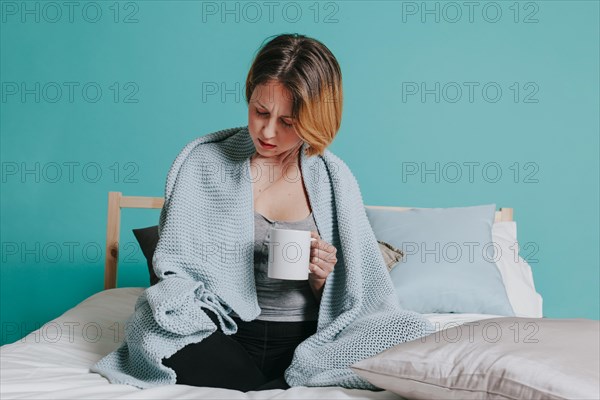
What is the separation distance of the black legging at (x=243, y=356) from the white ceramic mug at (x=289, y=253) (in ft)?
0.56

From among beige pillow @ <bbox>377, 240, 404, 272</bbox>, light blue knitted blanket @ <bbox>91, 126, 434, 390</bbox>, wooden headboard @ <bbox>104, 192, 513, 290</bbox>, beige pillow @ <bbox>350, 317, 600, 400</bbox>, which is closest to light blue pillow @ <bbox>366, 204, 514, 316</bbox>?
beige pillow @ <bbox>377, 240, 404, 272</bbox>

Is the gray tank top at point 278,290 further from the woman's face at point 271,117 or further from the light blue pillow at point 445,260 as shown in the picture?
the light blue pillow at point 445,260

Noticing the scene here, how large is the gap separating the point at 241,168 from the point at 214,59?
1.13 metres

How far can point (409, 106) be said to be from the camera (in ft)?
8.29

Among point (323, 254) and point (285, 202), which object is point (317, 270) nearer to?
point (323, 254)

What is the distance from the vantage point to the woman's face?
1.40m

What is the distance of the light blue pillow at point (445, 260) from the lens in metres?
2.00

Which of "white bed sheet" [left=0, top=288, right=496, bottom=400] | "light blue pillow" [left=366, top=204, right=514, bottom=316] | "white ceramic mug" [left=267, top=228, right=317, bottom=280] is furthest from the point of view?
"light blue pillow" [left=366, top=204, right=514, bottom=316]

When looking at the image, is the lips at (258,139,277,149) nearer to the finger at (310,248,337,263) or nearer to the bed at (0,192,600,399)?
the finger at (310,248,337,263)

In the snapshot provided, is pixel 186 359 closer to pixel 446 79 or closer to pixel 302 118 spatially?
pixel 302 118

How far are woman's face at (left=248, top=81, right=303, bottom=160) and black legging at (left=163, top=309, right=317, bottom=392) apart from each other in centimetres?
36

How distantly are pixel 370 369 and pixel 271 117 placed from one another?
0.57 metres

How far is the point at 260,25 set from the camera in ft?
8.34

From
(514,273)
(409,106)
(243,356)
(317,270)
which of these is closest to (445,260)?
(514,273)
